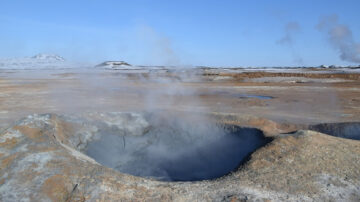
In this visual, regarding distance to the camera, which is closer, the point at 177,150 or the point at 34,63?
the point at 177,150

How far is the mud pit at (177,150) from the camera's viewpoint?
5078 mm

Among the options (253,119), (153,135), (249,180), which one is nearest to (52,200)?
(249,180)

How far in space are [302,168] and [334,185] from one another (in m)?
0.40

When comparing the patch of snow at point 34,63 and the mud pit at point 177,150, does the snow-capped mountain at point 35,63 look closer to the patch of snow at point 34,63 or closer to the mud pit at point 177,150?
the patch of snow at point 34,63

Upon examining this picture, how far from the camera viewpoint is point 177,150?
5625 millimetres

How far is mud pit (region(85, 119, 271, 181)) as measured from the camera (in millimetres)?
5078

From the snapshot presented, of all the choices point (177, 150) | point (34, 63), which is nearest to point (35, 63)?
point (34, 63)

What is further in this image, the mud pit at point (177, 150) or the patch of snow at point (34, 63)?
the patch of snow at point (34, 63)

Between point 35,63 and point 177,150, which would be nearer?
point 177,150

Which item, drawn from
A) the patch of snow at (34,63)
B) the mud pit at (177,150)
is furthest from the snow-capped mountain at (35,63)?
the mud pit at (177,150)

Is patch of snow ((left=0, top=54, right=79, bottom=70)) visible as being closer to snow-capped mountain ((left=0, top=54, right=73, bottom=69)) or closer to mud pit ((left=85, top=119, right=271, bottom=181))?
snow-capped mountain ((left=0, top=54, right=73, bottom=69))

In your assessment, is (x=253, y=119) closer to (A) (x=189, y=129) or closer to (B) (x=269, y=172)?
(A) (x=189, y=129)

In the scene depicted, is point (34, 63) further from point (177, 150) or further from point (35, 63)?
point (177, 150)

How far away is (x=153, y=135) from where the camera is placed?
5898 mm
